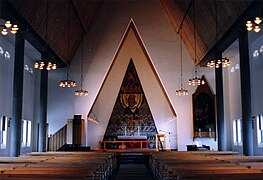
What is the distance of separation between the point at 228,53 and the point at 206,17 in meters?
5.28

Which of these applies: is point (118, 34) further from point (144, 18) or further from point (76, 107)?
point (76, 107)

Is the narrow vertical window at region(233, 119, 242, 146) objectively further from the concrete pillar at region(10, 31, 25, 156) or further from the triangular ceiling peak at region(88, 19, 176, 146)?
the concrete pillar at region(10, 31, 25, 156)

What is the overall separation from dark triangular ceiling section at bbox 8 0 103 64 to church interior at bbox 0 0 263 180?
0.26 feet

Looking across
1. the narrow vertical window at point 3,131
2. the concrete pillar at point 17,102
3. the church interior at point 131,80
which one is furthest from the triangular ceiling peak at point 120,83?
the concrete pillar at point 17,102

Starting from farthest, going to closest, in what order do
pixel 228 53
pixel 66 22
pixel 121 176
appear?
pixel 228 53 → pixel 66 22 → pixel 121 176

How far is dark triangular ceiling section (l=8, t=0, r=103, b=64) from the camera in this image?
1438 cm

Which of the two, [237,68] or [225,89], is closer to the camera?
[237,68]

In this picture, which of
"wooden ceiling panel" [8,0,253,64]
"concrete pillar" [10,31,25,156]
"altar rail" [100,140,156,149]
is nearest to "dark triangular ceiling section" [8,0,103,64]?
"wooden ceiling panel" [8,0,253,64]

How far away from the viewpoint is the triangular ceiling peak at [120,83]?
2488cm

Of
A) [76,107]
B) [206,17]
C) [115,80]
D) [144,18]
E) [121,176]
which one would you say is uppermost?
[144,18]

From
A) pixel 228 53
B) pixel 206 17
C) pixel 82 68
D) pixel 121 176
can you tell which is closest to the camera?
pixel 121 176

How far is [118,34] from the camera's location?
22.6 metres

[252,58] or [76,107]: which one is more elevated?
[252,58]

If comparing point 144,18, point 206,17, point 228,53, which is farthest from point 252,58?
point 144,18
